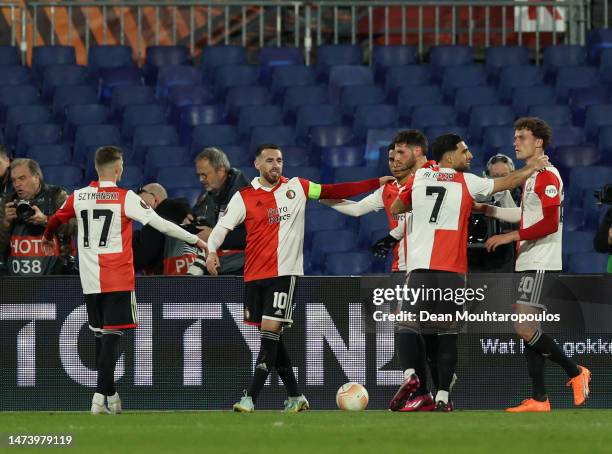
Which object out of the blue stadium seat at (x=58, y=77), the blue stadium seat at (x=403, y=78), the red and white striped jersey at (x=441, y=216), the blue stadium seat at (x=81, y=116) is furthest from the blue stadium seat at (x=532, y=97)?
the red and white striped jersey at (x=441, y=216)

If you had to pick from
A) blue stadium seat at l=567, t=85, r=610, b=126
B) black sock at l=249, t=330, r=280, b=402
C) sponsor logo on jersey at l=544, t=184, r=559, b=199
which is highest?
blue stadium seat at l=567, t=85, r=610, b=126

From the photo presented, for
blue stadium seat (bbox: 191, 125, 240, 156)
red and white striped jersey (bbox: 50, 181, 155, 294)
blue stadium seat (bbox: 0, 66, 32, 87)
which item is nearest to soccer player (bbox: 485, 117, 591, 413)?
red and white striped jersey (bbox: 50, 181, 155, 294)

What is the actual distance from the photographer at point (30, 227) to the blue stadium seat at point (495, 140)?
5.59 meters

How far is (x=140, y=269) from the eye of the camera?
11000 mm

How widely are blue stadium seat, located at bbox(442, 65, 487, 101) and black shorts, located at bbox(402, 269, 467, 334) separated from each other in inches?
262

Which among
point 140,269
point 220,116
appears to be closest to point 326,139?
point 220,116

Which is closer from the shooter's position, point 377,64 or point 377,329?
point 377,329

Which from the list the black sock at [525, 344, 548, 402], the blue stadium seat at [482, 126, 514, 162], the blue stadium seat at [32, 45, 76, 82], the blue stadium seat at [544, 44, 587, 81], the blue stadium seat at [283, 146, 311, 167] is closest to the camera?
the black sock at [525, 344, 548, 402]

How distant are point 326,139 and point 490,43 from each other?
11.6ft

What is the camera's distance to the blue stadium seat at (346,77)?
15841 millimetres

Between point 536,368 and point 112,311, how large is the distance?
112 inches

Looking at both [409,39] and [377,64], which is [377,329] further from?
[409,39]

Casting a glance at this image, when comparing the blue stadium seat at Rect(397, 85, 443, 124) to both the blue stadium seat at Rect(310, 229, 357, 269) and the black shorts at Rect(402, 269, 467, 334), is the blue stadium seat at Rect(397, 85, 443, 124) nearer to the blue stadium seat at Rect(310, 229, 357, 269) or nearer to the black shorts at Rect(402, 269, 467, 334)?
the blue stadium seat at Rect(310, 229, 357, 269)

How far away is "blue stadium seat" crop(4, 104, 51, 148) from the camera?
49.4 ft
